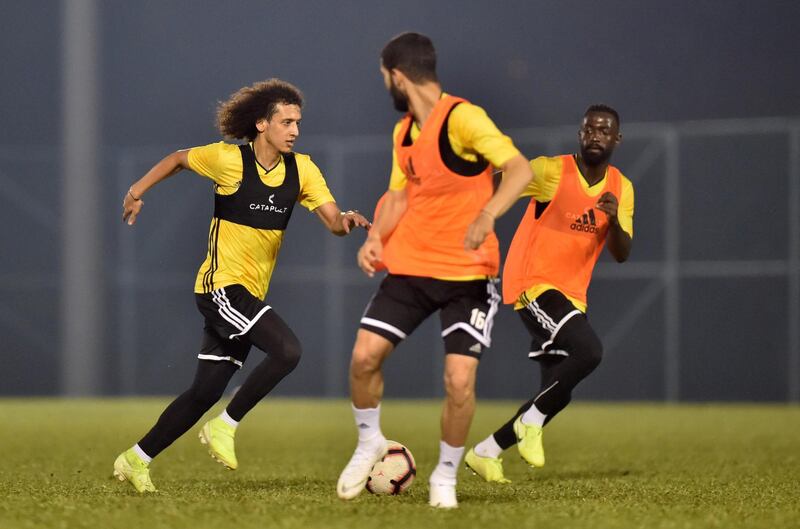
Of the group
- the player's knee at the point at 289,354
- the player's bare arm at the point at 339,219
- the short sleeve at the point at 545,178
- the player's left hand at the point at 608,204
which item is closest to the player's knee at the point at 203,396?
the player's knee at the point at 289,354

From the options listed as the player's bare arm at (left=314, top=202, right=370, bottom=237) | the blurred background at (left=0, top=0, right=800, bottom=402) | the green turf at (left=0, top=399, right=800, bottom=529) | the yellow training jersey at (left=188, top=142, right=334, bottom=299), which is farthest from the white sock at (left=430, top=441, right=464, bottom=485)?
the blurred background at (left=0, top=0, right=800, bottom=402)

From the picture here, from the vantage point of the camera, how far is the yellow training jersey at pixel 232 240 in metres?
7.54

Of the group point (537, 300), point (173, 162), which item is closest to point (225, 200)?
point (173, 162)

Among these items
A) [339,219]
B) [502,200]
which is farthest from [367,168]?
[502,200]

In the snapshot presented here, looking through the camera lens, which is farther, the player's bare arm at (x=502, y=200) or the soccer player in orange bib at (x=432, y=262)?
the soccer player in orange bib at (x=432, y=262)

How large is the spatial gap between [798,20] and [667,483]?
45.9 ft

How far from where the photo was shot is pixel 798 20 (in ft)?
66.3

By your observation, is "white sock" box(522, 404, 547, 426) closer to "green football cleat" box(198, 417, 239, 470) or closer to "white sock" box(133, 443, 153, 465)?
"green football cleat" box(198, 417, 239, 470)

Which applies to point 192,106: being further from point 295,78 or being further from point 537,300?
point 537,300

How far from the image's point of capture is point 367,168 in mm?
19797

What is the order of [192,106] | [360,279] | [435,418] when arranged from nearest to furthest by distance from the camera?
[435,418] → [360,279] → [192,106]

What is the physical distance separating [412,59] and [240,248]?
1.89 metres

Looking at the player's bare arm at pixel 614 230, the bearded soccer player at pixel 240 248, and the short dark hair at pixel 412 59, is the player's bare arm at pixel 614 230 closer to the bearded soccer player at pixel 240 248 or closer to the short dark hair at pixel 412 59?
the bearded soccer player at pixel 240 248

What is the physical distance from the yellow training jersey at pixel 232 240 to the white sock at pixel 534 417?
64.8 inches
